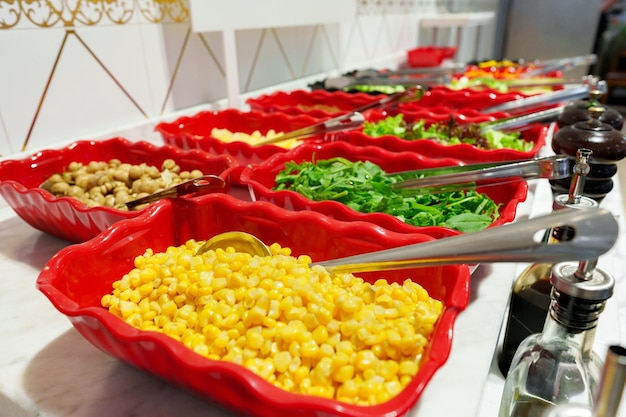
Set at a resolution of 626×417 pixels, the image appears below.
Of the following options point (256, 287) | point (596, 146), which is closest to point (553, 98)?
point (596, 146)

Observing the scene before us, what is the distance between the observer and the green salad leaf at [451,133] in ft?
4.20

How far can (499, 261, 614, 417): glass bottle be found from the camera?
0.46 meters

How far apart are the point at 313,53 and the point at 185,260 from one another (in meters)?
1.77

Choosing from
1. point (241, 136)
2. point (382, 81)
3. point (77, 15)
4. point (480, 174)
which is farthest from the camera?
point (382, 81)

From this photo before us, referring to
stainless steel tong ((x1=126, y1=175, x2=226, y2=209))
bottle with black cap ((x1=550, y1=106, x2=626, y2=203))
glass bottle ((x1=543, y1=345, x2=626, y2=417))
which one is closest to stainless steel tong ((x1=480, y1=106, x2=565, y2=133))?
bottle with black cap ((x1=550, y1=106, x2=626, y2=203))

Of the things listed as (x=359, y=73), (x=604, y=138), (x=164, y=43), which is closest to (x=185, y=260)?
(x=604, y=138)

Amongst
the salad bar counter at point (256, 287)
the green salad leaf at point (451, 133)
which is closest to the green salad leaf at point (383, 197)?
the salad bar counter at point (256, 287)

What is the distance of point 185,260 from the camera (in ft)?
2.20

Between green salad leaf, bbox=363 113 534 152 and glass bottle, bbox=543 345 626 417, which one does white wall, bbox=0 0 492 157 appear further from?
glass bottle, bbox=543 345 626 417

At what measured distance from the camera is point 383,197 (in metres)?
0.90

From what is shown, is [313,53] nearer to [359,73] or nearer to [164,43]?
[359,73]

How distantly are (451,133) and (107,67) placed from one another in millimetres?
969

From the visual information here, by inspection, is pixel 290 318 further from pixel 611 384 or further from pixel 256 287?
pixel 611 384

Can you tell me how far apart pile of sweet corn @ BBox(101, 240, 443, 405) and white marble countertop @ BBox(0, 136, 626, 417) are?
8 centimetres
